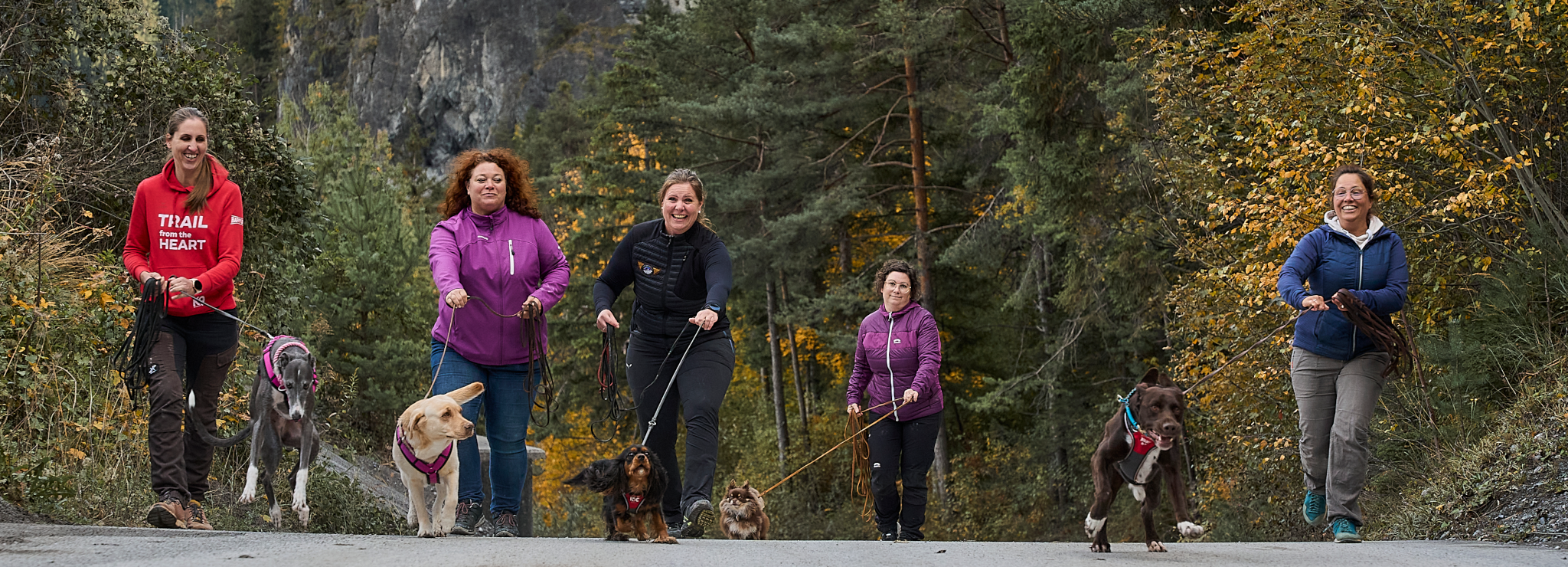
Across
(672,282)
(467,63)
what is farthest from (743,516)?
(467,63)

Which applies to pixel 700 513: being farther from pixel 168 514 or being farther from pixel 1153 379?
pixel 168 514

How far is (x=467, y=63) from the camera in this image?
88312 mm

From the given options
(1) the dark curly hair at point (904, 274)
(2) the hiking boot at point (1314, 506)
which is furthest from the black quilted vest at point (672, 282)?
(2) the hiking boot at point (1314, 506)

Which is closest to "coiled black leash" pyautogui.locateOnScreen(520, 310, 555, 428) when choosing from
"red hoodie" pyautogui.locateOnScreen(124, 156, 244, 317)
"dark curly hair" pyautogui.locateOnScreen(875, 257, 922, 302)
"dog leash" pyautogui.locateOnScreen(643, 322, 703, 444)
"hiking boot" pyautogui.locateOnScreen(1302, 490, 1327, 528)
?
"dog leash" pyautogui.locateOnScreen(643, 322, 703, 444)

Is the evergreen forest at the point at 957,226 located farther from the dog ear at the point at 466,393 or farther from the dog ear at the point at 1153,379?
the dog ear at the point at 1153,379

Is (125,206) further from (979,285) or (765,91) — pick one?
(979,285)

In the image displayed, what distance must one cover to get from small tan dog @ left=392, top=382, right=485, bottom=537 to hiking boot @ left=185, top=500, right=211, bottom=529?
121 cm

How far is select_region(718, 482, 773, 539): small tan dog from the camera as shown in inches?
338

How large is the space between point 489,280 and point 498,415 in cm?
70

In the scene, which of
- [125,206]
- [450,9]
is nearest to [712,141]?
[125,206]

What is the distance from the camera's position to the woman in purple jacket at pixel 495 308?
6449 millimetres

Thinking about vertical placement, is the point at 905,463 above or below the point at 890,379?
below

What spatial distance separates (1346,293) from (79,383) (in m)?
7.88

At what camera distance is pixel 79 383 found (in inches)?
340
